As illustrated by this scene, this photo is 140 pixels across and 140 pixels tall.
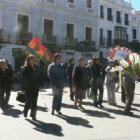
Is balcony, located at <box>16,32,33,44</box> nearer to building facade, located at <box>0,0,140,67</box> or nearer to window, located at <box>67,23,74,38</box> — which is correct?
building facade, located at <box>0,0,140,67</box>

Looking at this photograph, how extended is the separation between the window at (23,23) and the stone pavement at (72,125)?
52.5 feet

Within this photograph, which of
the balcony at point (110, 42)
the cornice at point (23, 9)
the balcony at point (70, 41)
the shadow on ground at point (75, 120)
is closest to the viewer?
the shadow on ground at point (75, 120)

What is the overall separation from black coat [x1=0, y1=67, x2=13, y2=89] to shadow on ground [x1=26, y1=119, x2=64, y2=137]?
2.16 meters

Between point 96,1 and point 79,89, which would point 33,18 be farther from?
point 79,89

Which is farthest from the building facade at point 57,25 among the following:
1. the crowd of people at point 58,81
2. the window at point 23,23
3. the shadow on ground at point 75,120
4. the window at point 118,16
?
the shadow on ground at point 75,120

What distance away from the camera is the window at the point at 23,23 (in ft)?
74.1

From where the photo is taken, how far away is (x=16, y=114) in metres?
6.88

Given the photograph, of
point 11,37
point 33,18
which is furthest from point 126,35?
point 11,37

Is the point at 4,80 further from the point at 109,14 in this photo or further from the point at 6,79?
the point at 109,14

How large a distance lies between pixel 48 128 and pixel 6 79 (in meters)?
2.95

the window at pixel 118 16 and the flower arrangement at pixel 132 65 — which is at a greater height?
the window at pixel 118 16

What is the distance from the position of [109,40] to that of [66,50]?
9635 millimetres

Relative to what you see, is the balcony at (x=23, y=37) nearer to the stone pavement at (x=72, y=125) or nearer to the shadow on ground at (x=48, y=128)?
Result: the stone pavement at (x=72, y=125)

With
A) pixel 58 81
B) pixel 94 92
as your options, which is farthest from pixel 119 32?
pixel 58 81
